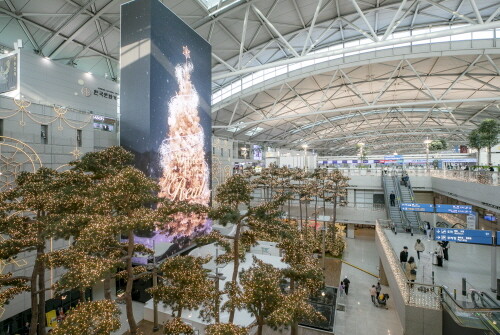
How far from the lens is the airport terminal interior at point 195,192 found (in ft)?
24.4

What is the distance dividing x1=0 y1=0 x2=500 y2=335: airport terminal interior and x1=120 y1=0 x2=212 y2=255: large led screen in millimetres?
100

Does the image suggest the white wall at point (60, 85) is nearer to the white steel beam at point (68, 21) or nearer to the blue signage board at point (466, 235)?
the white steel beam at point (68, 21)

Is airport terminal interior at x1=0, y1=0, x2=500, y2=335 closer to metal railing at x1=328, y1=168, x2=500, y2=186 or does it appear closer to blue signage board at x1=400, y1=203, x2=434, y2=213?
blue signage board at x1=400, y1=203, x2=434, y2=213

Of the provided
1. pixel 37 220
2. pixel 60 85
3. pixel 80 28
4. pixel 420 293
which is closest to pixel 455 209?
pixel 420 293

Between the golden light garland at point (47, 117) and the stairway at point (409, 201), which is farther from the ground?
the golden light garland at point (47, 117)

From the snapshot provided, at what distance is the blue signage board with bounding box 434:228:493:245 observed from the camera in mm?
9500

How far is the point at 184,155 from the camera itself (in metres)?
15.8

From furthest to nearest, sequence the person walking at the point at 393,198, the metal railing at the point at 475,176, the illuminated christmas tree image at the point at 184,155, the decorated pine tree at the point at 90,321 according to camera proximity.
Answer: the person walking at the point at 393,198, the illuminated christmas tree image at the point at 184,155, the metal railing at the point at 475,176, the decorated pine tree at the point at 90,321

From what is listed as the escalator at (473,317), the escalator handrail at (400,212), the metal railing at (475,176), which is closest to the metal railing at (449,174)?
the metal railing at (475,176)

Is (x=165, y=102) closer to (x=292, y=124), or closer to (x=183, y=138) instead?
(x=183, y=138)

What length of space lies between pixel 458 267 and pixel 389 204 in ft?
38.7

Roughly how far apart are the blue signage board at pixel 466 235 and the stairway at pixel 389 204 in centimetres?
1011

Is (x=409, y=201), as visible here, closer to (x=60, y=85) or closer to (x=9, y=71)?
(x=60, y=85)

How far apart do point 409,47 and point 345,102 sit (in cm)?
1486
